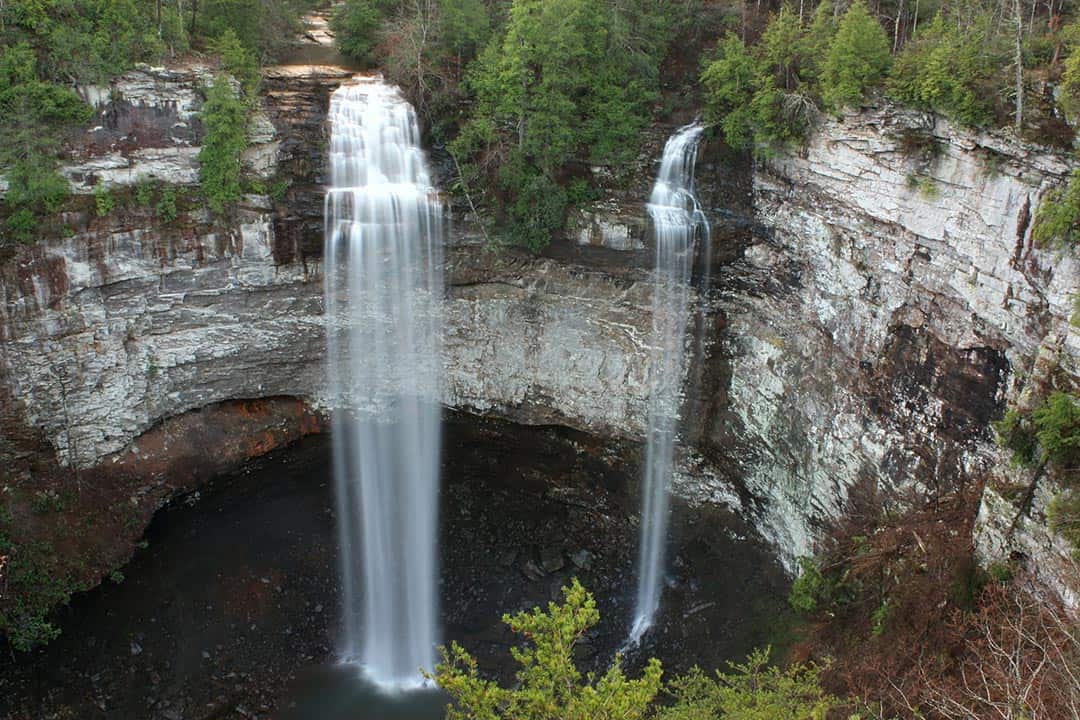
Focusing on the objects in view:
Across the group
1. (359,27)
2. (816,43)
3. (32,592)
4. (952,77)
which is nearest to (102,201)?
(359,27)

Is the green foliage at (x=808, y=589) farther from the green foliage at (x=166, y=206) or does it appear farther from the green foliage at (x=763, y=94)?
the green foliage at (x=166, y=206)

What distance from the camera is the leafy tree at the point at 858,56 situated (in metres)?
14.8

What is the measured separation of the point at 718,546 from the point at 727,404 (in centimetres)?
364

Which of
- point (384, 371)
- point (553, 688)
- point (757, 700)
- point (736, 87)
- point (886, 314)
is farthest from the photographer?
point (384, 371)

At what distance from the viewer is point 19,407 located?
17.8 metres

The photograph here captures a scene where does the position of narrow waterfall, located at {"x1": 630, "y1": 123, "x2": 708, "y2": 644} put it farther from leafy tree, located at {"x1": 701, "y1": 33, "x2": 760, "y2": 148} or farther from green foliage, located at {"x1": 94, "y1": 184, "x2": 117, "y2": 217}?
green foliage, located at {"x1": 94, "y1": 184, "x2": 117, "y2": 217}

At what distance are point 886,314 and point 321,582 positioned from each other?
14260mm

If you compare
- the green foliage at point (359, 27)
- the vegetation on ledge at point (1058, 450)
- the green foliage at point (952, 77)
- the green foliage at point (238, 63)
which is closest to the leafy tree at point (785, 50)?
the green foliage at point (952, 77)

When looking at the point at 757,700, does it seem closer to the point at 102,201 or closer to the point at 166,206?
the point at 166,206

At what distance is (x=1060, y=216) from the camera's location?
1155 cm

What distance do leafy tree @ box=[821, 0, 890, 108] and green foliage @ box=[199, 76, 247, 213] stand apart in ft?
39.7

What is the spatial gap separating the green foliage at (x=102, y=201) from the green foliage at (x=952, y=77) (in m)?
15.4

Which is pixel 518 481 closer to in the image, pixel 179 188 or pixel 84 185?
pixel 179 188

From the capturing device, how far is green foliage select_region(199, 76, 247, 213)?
1712 cm
